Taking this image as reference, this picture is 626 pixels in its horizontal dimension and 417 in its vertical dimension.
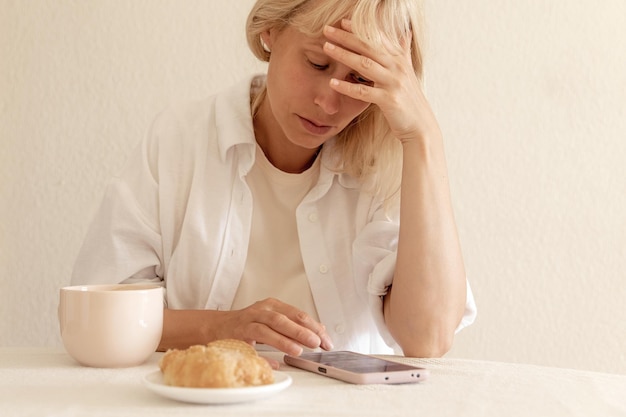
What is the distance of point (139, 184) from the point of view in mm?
1264

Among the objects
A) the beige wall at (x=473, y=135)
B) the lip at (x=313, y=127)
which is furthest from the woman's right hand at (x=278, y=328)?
the beige wall at (x=473, y=135)

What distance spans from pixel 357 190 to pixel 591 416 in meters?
0.75

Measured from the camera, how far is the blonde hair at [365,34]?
117 cm

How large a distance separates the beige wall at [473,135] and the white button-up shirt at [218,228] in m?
0.40

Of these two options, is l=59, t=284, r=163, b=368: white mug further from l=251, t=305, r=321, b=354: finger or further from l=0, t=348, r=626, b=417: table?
l=251, t=305, r=321, b=354: finger

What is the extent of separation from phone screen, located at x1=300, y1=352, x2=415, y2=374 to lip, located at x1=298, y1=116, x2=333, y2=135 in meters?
0.44

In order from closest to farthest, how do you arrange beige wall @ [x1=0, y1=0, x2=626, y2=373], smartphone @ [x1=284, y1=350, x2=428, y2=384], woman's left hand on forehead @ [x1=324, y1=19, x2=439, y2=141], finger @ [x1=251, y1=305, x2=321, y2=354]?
1. smartphone @ [x1=284, y1=350, x2=428, y2=384]
2. finger @ [x1=251, y1=305, x2=321, y2=354]
3. woman's left hand on forehead @ [x1=324, y1=19, x2=439, y2=141]
4. beige wall @ [x1=0, y1=0, x2=626, y2=373]

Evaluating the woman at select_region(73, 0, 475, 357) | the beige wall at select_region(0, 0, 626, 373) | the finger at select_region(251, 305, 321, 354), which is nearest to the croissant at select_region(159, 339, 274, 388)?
the finger at select_region(251, 305, 321, 354)

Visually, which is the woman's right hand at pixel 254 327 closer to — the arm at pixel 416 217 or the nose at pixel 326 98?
the arm at pixel 416 217

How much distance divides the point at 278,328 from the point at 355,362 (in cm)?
14

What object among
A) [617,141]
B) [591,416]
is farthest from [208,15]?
[591,416]

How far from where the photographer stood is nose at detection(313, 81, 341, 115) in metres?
1.18

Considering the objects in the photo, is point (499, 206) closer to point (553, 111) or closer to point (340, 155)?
point (553, 111)

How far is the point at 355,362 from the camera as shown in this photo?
0.84m
